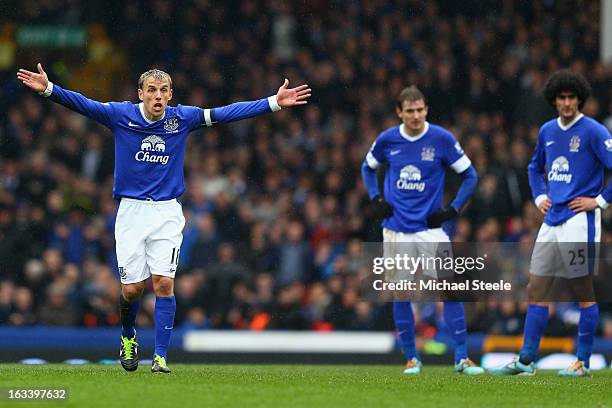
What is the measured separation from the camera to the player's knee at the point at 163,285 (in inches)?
416

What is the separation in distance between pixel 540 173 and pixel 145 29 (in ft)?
43.8

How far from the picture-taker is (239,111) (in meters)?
10.7

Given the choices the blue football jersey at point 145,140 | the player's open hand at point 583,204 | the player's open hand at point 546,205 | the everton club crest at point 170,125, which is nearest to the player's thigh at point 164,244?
the blue football jersey at point 145,140

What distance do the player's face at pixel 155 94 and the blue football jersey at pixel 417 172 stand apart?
2629mm

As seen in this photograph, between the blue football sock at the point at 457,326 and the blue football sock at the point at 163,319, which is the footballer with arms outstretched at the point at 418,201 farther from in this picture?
the blue football sock at the point at 163,319

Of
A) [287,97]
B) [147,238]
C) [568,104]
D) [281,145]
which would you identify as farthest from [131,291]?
[281,145]

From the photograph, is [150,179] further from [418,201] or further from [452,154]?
[452,154]

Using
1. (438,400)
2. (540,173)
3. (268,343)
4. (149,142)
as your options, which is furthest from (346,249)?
(438,400)

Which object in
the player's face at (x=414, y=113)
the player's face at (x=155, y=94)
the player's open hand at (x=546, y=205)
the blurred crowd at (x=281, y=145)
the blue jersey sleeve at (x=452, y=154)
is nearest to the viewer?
the player's face at (x=155, y=94)

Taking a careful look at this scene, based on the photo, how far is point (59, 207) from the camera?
19.1 m

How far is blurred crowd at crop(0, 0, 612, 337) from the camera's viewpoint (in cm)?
1725

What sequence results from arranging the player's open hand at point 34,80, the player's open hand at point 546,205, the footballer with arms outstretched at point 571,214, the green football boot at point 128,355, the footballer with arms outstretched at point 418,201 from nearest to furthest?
the player's open hand at point 34,80 → the green football boot at point 128,355 → the footballer with arms outstretched at point 571,214 → the player's open hand at point 546,205 → the footballer with arms outstretched at point 418,201

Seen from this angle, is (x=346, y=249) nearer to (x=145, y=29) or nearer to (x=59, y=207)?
(x=59, y=207)

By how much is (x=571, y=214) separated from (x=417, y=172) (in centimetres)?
151
